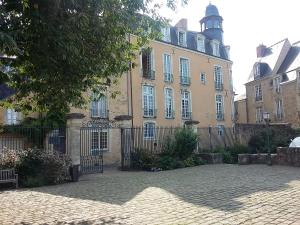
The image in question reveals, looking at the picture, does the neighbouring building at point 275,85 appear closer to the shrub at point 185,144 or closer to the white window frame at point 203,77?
the white window frame at point 203,77

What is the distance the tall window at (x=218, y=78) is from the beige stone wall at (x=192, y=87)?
15.5 inches

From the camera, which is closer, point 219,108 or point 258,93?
point 219,108

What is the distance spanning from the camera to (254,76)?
4344 cm

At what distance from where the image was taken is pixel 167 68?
31.0m

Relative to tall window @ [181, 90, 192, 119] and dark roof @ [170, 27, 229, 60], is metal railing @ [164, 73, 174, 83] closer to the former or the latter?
tall window @ [181, 90, 192, 119]

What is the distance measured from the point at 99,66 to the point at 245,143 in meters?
19.0

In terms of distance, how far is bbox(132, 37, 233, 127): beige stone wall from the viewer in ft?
92.8

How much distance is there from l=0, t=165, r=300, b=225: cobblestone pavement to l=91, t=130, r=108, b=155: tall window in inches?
468

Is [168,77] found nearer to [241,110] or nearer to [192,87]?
[192,87]

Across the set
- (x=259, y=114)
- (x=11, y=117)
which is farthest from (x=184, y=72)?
(x=11, y=117)

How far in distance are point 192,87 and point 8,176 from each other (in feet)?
71.6

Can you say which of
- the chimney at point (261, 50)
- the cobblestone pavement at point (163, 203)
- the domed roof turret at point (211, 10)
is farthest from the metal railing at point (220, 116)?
the cobblestone pavement at point (163, 203)

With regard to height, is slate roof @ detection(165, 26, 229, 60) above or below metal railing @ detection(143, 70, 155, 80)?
above

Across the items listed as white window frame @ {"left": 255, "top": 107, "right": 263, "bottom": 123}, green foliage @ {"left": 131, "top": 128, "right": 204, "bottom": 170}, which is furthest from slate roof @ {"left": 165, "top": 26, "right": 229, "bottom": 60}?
green foliage @ {"left": 131, "top": 128, "right": 204, "bottom": 170}
